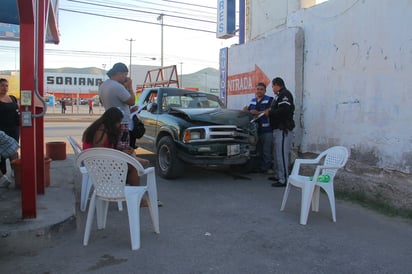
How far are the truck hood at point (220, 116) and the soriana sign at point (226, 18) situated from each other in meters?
4.97

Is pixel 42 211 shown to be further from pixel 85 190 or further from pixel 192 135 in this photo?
pixel 192 135

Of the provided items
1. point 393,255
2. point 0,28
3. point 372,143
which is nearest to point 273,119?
point 372,143

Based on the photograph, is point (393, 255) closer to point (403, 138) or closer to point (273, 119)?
point (403, 138)

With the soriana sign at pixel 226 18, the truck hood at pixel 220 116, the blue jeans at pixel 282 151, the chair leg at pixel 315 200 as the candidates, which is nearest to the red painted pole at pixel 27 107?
the truck hood at pixel 220 116

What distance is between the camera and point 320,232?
4.56 meters

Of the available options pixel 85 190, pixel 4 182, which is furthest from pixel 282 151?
pixel 4 182

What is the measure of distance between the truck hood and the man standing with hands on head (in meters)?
2.10

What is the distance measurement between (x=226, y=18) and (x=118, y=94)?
24.7ft

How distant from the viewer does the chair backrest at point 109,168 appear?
3.85 meters

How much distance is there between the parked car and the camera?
6.98 m

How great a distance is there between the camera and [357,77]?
650 cm

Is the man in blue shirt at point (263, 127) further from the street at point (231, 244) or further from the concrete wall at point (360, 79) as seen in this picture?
the street at point (231, 244)

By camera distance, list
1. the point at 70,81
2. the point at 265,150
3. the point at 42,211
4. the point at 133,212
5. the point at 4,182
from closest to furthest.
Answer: the point at 133,212 → the point at 42,211 → the point at 4,182 → the point at 265,150 → the point at 70,81

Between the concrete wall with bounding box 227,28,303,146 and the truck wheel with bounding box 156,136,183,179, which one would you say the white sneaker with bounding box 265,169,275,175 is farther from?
the truck wheel with bounding box 156,136,183,179
